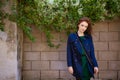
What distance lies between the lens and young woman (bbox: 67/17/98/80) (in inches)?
191

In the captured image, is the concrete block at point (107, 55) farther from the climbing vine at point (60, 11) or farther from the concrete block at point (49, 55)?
the concrete block at point (49, 55)

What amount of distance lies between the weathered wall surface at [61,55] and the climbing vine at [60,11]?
0.32 meters

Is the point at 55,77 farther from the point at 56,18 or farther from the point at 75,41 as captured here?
the point at 75,41

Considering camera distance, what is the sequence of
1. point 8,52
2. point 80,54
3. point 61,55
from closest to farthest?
point 80,54
point 8,52
point 61,55

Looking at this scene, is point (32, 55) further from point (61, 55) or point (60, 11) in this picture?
point (60, 11)

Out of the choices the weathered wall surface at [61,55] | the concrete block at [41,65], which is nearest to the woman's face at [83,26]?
the weathered wall surface at [61,55]

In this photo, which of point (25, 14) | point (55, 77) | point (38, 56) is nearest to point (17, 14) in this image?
point (25, 14)

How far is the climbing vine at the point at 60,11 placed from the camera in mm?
6051

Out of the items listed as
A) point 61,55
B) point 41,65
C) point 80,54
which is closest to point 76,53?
point 80,54

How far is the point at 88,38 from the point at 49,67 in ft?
5.89

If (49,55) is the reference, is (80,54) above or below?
above

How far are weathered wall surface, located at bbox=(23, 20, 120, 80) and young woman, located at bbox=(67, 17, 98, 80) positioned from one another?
59.6 inches

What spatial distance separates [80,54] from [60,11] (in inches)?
60.6

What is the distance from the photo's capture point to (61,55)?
648 centimetres
